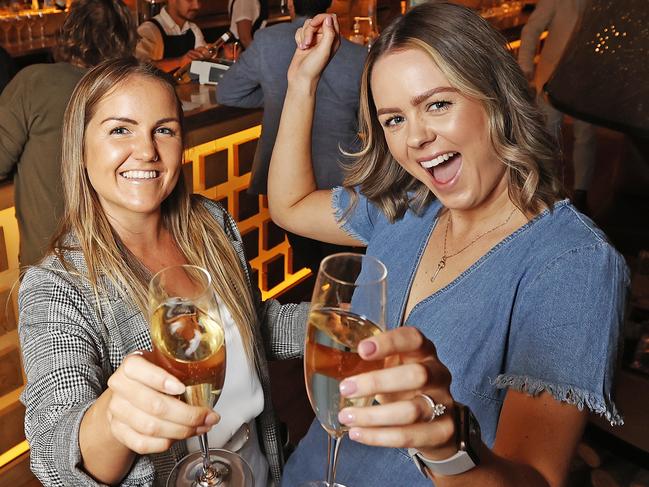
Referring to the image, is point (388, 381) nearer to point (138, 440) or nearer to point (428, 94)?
point (138, 440)

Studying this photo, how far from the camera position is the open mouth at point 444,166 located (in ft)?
4.22

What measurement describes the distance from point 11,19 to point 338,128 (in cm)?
341

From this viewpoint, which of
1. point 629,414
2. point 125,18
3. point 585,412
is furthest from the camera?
point 125,18

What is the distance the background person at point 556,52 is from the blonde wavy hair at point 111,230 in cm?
299

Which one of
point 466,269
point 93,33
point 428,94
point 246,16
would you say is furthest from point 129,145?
point 246,16

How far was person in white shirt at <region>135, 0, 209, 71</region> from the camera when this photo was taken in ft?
15.1

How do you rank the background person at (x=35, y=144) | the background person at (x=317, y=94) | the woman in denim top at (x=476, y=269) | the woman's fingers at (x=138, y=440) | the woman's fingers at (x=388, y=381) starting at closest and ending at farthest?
the woman's fingers at (x=388, y=381), the woman's fingers at (x=138, y=440), the woman in denim top at (x=476, y=269), the background person at (x=35, y=144), the background person at (x=317, y=94)

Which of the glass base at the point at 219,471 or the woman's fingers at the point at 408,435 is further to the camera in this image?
the glass base at the point at 219,471

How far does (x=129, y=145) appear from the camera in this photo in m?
1.48

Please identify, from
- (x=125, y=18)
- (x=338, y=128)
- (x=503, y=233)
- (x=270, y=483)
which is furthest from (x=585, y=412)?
(x=125, y=18)

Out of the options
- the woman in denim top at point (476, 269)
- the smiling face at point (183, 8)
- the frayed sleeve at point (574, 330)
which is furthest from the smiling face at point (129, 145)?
the smiling face at point (183, 8)

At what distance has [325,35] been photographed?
1670 mm

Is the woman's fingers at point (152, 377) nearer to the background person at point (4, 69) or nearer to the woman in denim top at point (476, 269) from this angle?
the woman in denim top at point (476, 269)

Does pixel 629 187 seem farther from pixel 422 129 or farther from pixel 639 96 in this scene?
pixel 639 96
